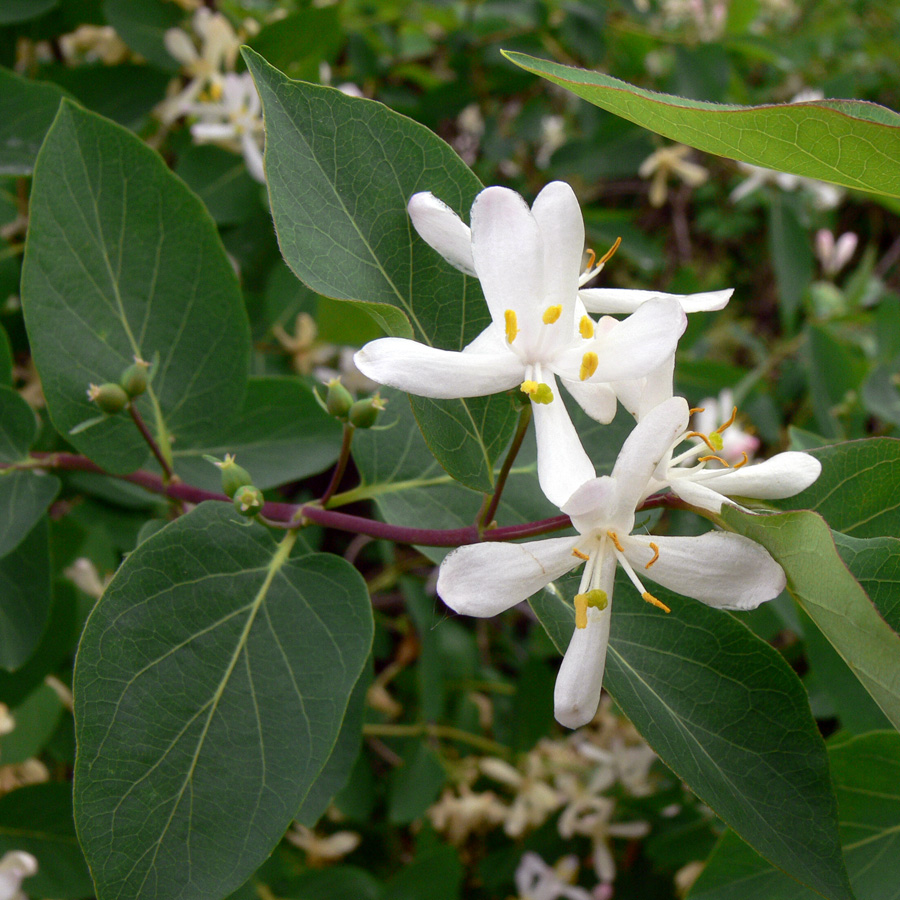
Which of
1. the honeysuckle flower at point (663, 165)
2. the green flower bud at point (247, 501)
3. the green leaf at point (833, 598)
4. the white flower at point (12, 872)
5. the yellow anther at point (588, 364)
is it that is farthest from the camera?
the honeysuckle flower at point (663, 165)

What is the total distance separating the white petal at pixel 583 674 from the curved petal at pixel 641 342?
18 centimetres

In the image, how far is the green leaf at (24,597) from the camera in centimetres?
101

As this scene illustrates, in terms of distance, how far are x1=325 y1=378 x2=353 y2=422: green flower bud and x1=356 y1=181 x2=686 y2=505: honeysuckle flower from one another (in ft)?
0.57

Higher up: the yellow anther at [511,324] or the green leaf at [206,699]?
the yellow anther at [511,324]

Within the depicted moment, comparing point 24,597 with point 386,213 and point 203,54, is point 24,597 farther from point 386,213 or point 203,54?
point 203,54

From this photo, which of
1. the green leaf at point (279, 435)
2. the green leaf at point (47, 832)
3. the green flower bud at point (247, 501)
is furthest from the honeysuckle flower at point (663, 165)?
the green leaf at point (47, 832)

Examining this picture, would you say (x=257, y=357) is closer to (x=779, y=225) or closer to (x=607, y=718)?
(x=607, y=718)

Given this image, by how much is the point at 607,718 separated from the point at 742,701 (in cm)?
123

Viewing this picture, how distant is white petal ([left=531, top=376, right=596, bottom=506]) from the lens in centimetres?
62

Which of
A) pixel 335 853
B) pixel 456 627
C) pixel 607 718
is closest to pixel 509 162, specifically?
pixel 456 627

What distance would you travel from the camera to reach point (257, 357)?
1.68 metres

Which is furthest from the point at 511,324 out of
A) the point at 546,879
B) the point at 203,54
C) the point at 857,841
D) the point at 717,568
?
the point at 546,879

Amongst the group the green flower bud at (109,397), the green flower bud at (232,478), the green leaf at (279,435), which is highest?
the green flower bud at (109,397)

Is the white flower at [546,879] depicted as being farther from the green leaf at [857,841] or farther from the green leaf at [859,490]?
the green leaf at [859,490]
